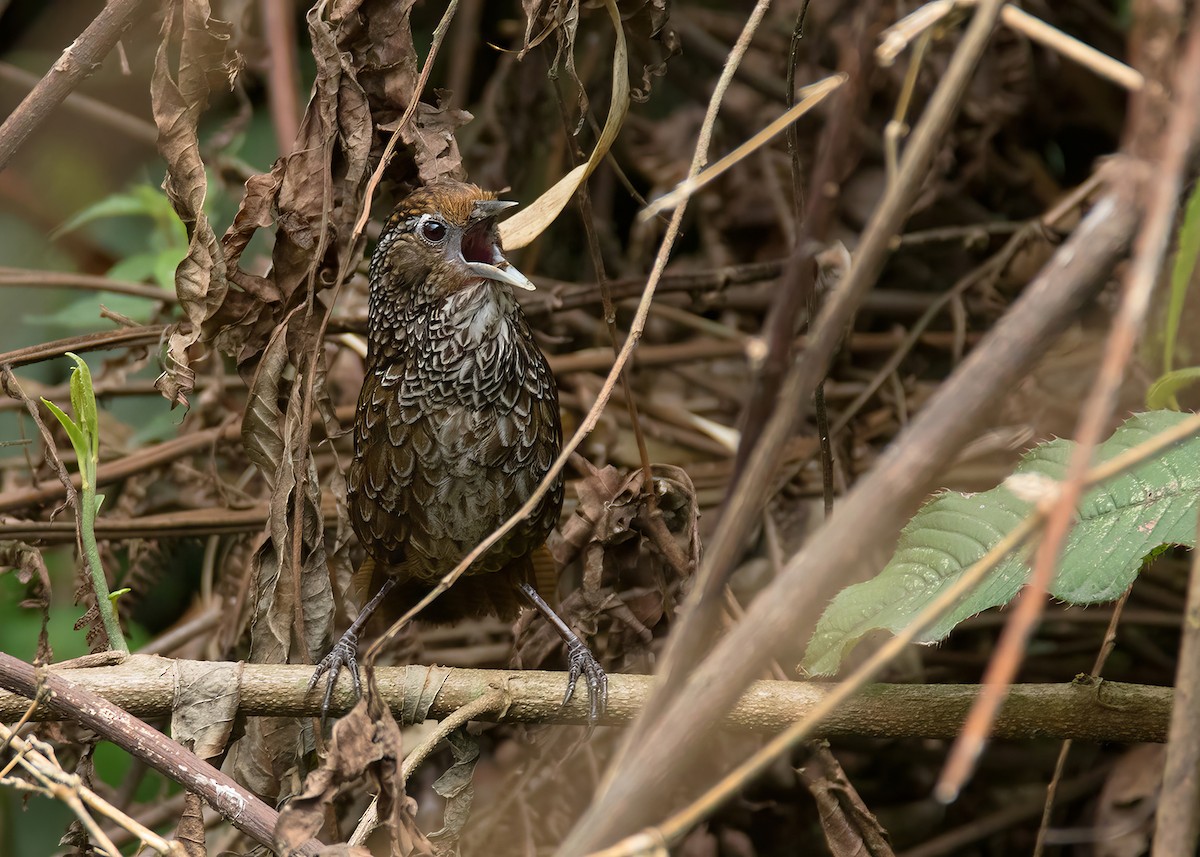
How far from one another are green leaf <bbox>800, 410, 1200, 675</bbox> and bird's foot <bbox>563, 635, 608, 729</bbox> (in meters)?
0.49

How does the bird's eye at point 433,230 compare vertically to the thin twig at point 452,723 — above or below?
above

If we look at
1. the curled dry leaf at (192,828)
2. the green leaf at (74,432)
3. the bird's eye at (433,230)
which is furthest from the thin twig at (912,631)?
the bird's eye at (433,230)

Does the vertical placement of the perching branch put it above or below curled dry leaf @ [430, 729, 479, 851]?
above

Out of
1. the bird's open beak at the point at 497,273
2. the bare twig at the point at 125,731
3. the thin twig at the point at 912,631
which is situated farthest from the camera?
the bird's open beak at the point at 497,273

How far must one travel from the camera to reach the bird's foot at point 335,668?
2.25m

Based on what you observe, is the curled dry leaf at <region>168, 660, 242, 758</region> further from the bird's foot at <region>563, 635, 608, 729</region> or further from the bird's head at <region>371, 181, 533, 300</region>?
the bird's head at <region>371, 181, 533, 300</region>

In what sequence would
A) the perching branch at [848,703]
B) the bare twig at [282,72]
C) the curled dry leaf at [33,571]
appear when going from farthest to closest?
the bare twig at [282,72]
the curled dry leaf at [33,571]
the perching branch at [848,703]

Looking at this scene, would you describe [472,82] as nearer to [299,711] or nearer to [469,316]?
[469,316]

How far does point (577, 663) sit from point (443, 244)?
103 centimetres

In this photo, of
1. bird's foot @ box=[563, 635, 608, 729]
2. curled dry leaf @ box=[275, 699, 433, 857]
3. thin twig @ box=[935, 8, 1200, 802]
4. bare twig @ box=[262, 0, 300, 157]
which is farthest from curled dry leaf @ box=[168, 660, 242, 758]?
bare twig @ box=[262, 0, 300, 157]

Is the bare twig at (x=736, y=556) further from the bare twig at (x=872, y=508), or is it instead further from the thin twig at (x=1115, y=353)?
the thin twig at (x=1115, y=353)

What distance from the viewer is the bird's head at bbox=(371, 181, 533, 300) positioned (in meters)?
2.65

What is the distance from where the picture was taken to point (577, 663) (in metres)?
2.61

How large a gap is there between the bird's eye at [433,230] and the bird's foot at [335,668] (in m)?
0.96
